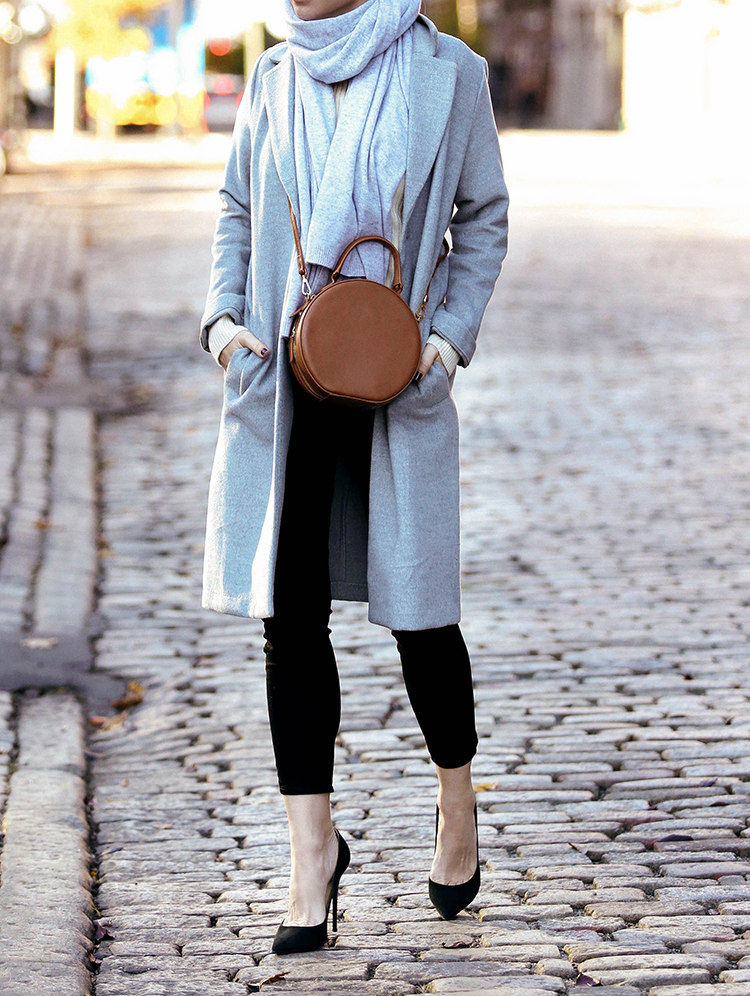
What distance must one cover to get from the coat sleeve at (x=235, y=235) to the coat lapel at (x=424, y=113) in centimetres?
33

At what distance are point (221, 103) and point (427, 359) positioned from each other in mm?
54946

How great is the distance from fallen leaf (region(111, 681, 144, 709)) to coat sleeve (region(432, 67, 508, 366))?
232cm

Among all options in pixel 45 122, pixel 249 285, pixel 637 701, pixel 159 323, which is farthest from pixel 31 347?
pixel 45 122

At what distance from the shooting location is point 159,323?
13.6 metres

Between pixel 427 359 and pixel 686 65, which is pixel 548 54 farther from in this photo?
pixel 427 359

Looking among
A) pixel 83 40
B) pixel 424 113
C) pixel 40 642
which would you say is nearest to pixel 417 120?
pixel 424 113

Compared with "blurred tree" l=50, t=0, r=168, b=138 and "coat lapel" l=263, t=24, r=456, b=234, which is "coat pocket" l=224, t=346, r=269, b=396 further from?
"blurred tree" l=50, t=0, r=168, b=138

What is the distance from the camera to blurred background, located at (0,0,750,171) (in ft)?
149

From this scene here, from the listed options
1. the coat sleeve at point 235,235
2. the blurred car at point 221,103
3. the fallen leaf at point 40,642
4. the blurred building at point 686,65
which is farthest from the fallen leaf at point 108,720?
the blurred car at point 221,103

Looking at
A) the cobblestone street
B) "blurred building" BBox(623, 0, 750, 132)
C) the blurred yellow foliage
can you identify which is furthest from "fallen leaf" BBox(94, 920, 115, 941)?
the blurred yellow foliage

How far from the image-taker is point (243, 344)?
3.14 metres

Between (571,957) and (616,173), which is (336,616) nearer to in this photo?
(571,957)

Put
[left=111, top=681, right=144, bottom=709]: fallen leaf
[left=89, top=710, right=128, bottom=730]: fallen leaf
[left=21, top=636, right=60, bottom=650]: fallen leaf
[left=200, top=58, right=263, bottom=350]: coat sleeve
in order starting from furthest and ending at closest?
1. [left=21, top=636, right=60, bottom=650]: fallen leaf
2. [left=111, top=681, right=144, bottom=709]: fallen leaf
3. [left=89, top=710, right=128, bottom=730]: fallen leaf
4. [left=200, top=58, right=263, bottom=350]: coat sleeve

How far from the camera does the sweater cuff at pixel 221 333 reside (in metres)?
3.15
